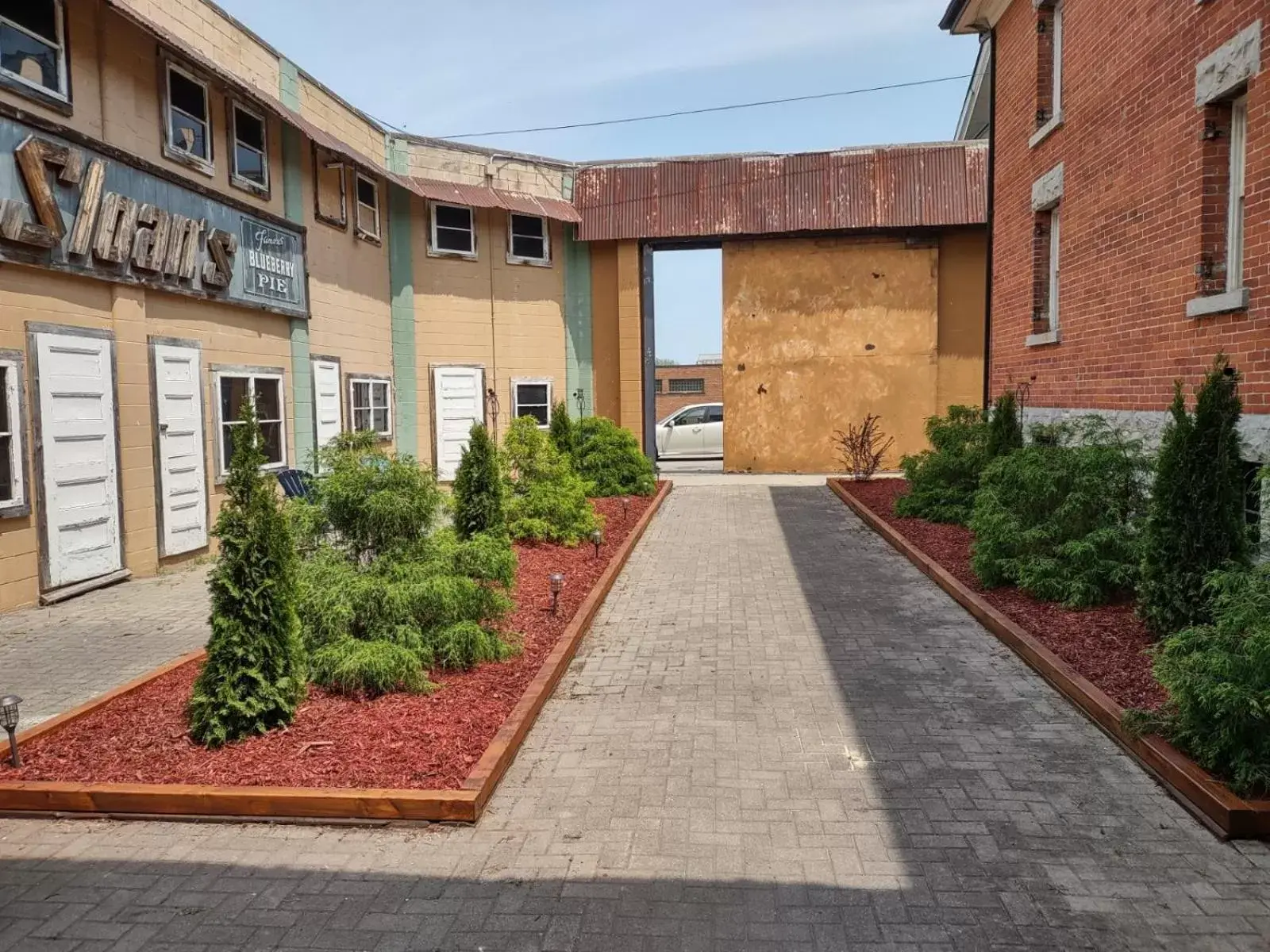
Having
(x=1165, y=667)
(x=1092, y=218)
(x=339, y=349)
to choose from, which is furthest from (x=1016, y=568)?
(x=339, y=349)

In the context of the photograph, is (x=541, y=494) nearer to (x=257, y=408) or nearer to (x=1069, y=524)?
(x=257, y=408)

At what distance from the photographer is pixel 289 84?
1319cm

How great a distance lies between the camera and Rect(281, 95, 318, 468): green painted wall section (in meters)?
13.0

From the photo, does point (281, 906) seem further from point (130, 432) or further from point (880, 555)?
point (880, 555)

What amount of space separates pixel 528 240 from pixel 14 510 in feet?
41.3

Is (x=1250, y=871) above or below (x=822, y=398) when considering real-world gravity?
below

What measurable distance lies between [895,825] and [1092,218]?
7.87 meters

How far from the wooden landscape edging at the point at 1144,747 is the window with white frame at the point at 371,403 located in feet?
34.1

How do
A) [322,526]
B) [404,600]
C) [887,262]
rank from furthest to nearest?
[887,262], [322,526], [404,600]

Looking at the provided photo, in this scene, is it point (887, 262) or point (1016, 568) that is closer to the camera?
point (1016, 568)

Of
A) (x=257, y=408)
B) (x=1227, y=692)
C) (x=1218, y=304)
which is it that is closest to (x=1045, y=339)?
(x=1218, y=304)

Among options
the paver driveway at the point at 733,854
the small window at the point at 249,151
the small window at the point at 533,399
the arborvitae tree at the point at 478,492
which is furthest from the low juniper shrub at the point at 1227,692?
the small window at the point at 533,399

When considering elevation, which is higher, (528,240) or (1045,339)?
(528,240)

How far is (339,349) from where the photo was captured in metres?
14.7
